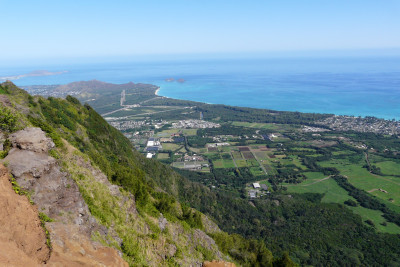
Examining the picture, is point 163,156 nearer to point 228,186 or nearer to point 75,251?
point 228,186

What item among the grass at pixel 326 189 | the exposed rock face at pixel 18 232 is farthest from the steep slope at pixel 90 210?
the grass at pixel 326 189

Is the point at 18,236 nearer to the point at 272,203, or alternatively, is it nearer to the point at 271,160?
the point at 272,203

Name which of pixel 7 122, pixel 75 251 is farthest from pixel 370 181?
pixel 7 122

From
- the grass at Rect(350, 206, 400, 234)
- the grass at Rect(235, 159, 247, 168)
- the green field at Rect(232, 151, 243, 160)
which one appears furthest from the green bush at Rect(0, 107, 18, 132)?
the green field at Rect(232, 151, 243, 160)

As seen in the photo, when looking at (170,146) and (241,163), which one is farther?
(170,146)

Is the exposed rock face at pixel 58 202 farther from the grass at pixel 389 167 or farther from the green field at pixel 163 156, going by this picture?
the grass at pixel 389 167

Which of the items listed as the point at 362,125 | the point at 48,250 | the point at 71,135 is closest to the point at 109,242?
the point at 48,250
